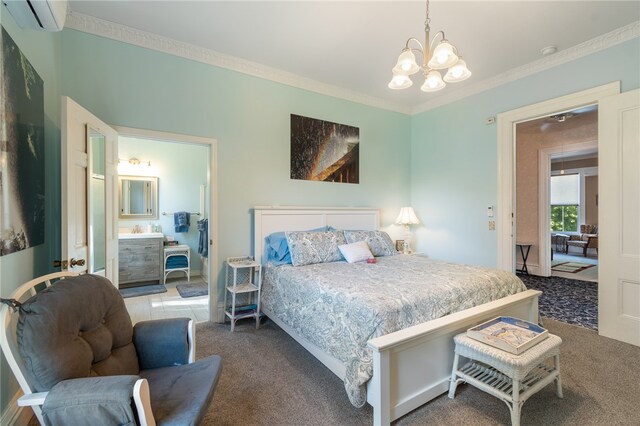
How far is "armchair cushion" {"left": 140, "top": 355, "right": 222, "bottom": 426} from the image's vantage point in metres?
1.23

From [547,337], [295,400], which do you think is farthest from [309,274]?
[547,337]

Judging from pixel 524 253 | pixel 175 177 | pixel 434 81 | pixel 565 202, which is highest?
pixel 434 81

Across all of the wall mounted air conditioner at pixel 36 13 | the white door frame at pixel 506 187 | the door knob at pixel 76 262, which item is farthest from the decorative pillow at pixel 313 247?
the wall mounted air conditioner at pixel 36 13

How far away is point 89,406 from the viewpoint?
1.08m

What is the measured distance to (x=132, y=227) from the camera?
5008mm

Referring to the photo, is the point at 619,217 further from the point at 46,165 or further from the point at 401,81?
the point at 46,165

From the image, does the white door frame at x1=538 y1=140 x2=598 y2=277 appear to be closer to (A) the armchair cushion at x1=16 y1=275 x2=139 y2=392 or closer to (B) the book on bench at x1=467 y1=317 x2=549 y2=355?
(B) the book on bench at x1=467 y1=317 x2=549 y2=355

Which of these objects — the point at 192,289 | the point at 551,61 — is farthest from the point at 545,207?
the point at 192,289

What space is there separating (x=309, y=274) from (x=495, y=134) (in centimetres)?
299

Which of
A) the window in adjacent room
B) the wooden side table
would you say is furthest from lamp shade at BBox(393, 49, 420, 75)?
the window in adjacent room

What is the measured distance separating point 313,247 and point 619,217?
289 centimetres

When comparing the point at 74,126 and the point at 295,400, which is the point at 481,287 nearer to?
the point at 295,400

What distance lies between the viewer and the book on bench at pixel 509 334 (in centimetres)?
171

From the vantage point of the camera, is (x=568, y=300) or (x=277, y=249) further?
(x=568, y=300)
